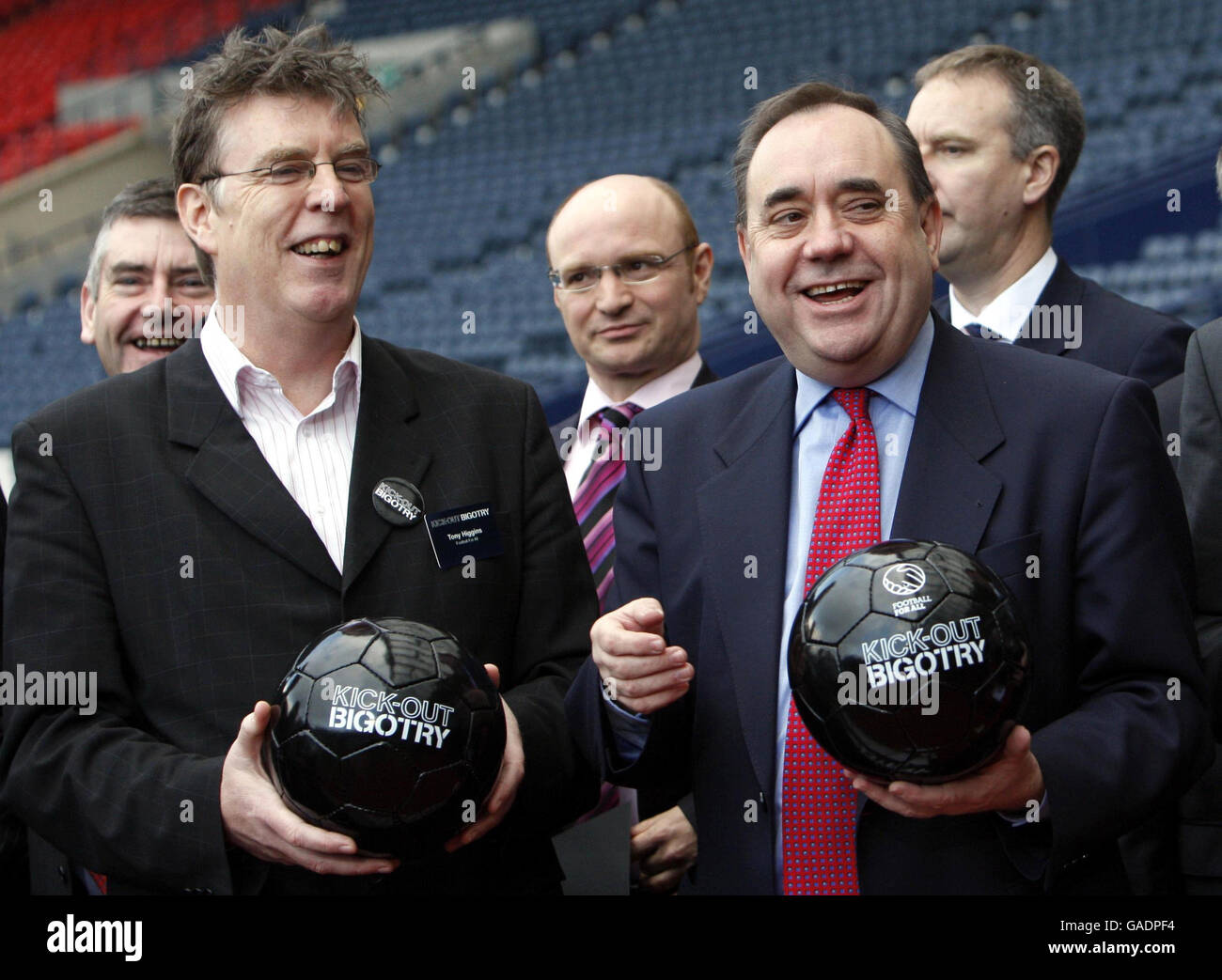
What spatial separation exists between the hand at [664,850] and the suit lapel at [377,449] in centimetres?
90

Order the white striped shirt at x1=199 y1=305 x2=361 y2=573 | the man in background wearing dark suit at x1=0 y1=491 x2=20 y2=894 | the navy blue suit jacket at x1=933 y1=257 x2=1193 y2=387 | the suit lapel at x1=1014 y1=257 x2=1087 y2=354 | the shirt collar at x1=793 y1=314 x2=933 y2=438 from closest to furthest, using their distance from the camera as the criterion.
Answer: the shirt collar at x1=793 y1=314 x2=933 y2=438, the white striped shirt at x1=199 y1=305 x2=361 y2=573, the man in background wearing dark suit at x1=0 y1=491 x2=20 y2=894, the navy blue suit jacket at x1=933 y1=257 x2=1193 y2=387, the suit lapel at x1=1014 y1=257 x2=1087 y2=354

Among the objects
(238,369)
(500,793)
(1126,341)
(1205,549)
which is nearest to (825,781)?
(500,793)

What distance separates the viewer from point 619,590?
238cm

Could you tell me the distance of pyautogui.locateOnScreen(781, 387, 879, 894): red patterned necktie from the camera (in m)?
2.10

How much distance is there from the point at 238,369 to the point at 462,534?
486mm

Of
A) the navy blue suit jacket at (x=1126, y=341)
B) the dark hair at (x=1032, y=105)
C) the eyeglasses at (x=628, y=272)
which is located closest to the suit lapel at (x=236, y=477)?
the eyeglasses at (x=628, y=272)

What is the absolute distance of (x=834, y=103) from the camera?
2.33 m

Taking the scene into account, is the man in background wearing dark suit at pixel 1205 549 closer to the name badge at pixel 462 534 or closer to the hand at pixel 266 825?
the name badge at pixel 462 534

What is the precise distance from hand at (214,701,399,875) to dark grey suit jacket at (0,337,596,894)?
46mm

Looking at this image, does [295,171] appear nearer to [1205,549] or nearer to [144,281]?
[144,281]

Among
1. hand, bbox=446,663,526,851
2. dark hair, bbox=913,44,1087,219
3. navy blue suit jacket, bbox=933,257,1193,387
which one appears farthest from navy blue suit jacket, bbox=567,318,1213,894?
dark hair, bbox=913,44,1087,219

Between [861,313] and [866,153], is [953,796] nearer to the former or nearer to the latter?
[861,313]

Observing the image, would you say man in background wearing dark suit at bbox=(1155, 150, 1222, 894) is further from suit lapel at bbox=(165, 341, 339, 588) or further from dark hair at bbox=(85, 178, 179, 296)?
dark hair at bbox=(85, 178, 179, 296)
